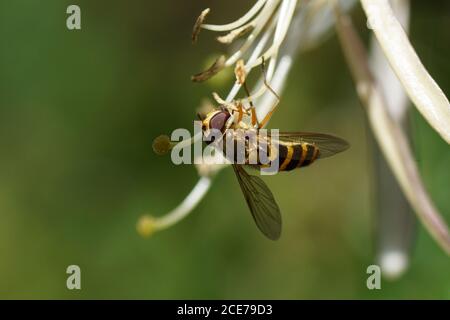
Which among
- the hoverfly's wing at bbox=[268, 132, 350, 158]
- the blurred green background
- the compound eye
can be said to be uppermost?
the blurred green background

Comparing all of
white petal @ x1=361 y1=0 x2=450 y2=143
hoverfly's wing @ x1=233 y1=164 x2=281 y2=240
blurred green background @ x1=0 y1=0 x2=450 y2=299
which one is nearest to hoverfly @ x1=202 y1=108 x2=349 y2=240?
hoverfly's wing @ x1=233 y1=164 x2=281 y2=240

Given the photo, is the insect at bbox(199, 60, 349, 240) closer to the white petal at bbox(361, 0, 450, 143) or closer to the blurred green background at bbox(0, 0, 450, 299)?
the white petal at bbox(361, 0, 450, 143)

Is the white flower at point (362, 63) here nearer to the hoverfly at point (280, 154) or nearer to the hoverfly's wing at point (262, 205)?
the hoverfly at point (280, 154)

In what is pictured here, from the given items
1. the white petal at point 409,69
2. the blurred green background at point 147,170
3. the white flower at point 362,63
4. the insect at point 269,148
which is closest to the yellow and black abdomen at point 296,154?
the insect at point 269,148

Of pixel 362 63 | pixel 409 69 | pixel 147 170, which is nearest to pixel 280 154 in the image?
pixel 409 69

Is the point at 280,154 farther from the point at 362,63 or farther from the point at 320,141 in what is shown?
the point at 362,63

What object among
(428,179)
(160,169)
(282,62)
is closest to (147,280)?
(160,169)
